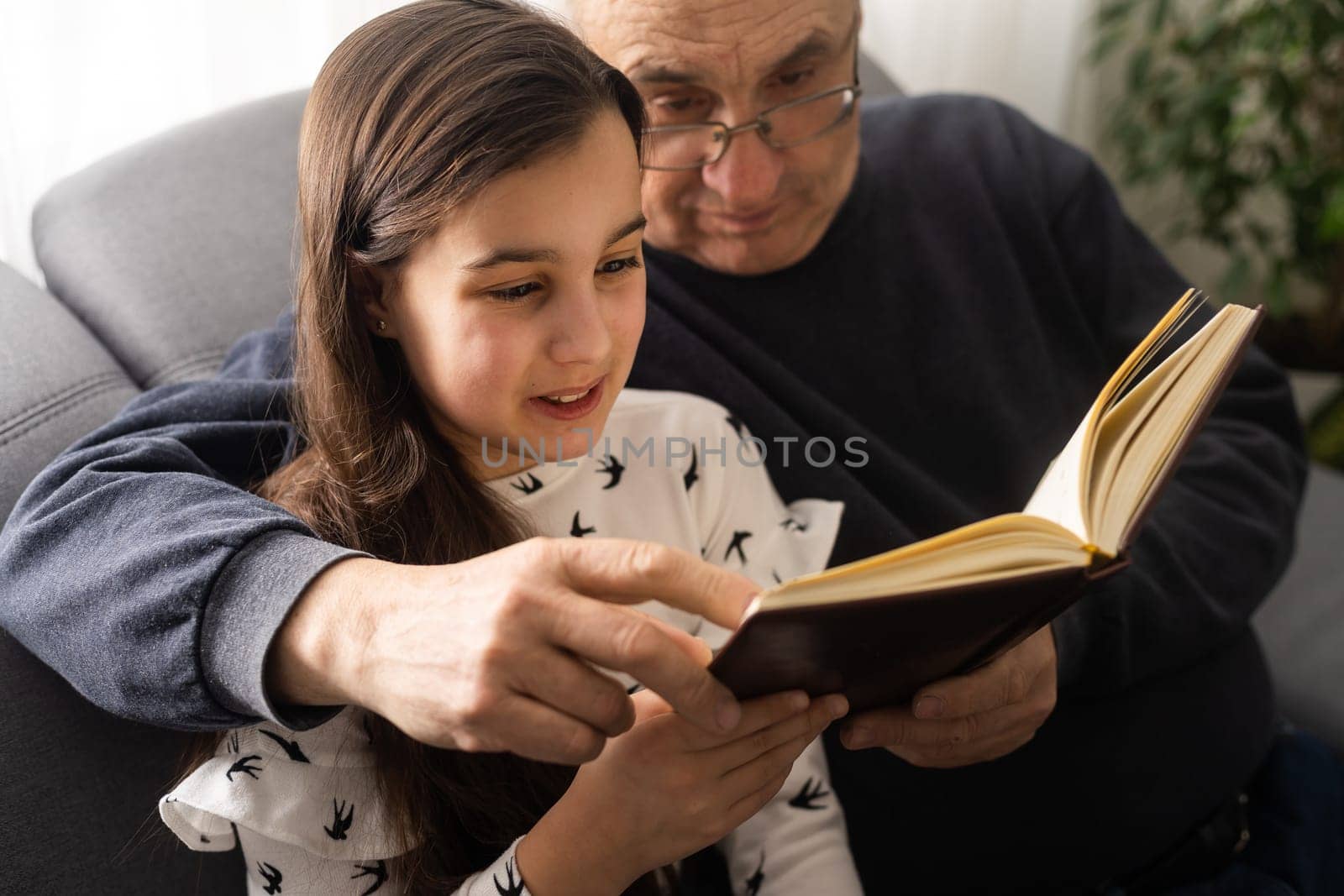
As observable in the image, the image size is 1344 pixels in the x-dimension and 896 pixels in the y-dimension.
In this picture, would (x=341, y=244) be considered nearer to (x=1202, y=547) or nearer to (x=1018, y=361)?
(x=1018, y=361)

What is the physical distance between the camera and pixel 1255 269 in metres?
3.02

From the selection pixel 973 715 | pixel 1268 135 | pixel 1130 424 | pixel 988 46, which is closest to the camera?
pixel 1130 424

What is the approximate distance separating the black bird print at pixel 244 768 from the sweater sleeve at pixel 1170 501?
0.79 m

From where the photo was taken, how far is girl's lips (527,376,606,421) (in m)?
0.90

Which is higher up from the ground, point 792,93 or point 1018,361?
point 792,93

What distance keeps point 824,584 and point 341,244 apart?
1.64 ft

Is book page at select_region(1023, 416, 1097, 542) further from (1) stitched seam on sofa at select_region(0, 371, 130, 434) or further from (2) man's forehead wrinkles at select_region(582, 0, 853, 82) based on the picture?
Answer: (1) stitched seam on sofa at select_region(0, 371, 130, 434)

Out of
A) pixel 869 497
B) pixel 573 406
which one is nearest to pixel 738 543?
pixel 869 497

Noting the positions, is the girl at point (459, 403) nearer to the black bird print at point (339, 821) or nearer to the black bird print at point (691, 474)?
the black bird print at point (339, 821)

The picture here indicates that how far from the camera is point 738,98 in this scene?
1.18m

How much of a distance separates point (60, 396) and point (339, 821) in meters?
0.51

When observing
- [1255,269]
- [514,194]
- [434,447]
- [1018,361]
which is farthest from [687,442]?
[1255,269]

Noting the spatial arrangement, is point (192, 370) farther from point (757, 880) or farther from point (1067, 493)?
point (1067, 493)

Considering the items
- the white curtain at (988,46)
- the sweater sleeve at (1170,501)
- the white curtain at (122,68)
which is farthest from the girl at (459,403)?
the white curtain at (988,46)
